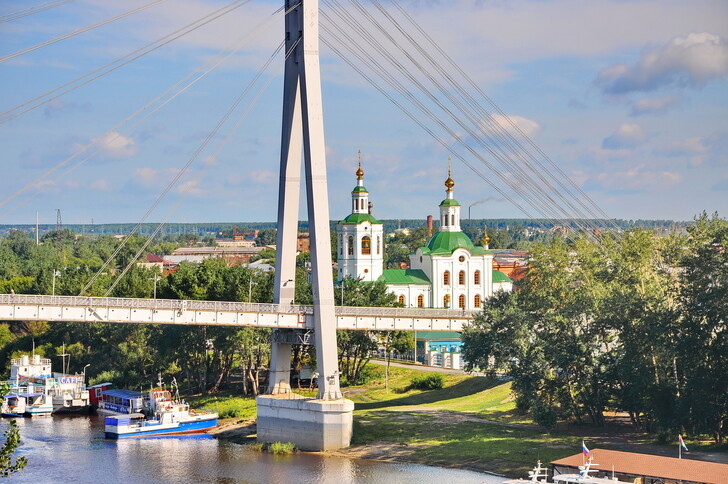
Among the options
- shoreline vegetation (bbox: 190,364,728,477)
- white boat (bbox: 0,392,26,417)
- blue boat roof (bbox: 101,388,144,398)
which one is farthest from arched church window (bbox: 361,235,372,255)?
white boat (bbox: 0,392,26,417)

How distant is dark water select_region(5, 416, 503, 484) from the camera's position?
64625 millimetres

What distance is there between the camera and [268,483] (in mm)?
64062

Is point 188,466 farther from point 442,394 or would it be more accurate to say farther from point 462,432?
point 442,394

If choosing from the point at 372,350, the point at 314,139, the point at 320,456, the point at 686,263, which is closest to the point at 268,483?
the point at 320,456

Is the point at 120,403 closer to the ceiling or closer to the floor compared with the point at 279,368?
closer to the floor

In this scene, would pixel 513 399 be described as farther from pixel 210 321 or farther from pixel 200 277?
pixel 200 277

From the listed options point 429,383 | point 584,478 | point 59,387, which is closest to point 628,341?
point 584,478

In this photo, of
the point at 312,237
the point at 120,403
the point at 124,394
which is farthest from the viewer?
the point at 124,394

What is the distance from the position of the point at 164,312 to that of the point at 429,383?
81.3ft

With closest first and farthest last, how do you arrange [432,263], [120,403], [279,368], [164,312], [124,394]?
[164,312] < [279,368] < [120,403] < [124,394] < [432,263]

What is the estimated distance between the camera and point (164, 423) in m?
83.5

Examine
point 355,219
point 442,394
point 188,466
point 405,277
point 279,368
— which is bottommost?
point 188,466

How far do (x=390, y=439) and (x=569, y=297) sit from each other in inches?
594

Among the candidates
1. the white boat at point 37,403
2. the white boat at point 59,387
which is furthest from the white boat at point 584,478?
the white boat at point 59,387
